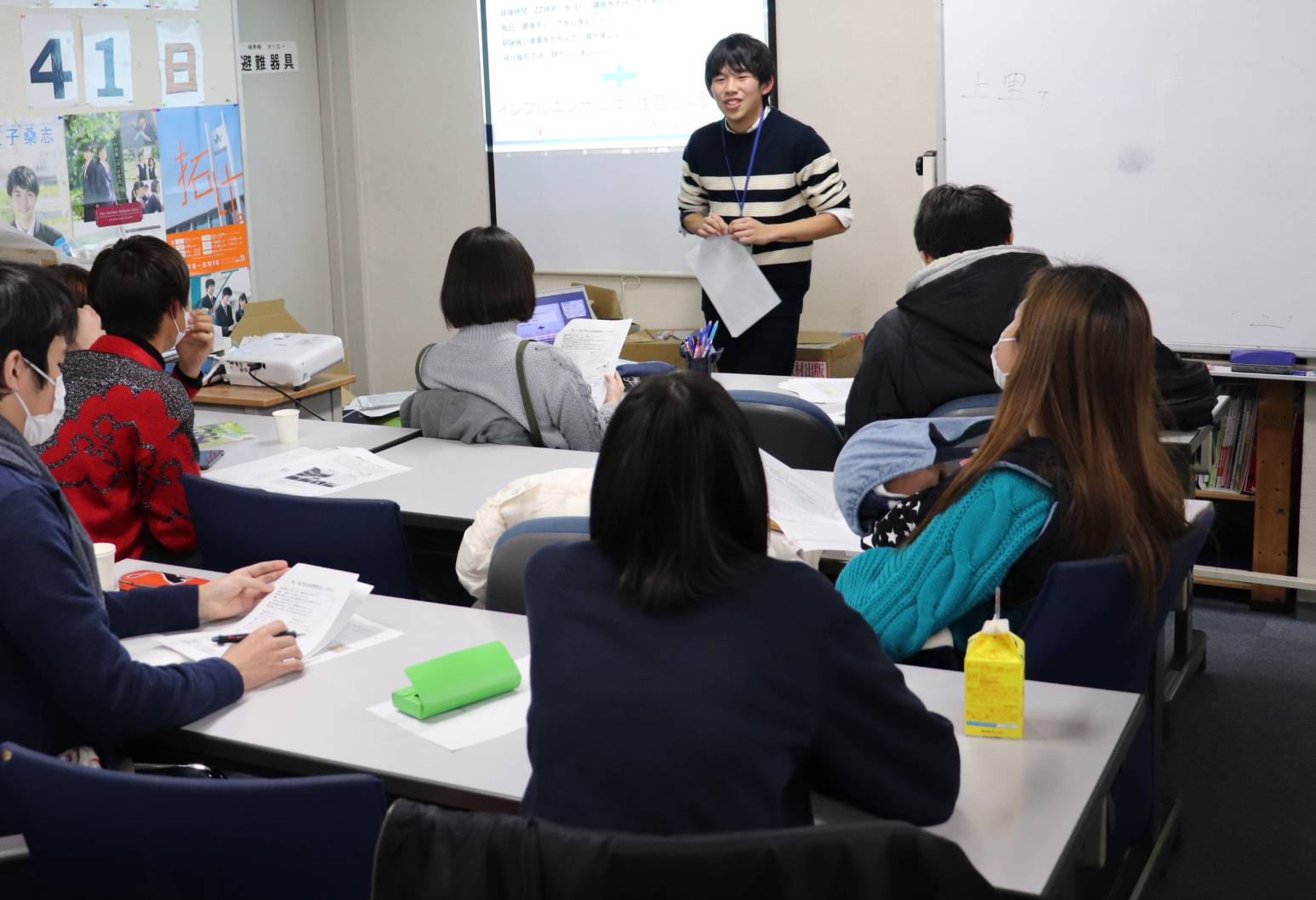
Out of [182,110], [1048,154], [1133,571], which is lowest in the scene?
[1133,571]

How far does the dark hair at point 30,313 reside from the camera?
1658mm

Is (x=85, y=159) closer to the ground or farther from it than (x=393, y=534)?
farther from it

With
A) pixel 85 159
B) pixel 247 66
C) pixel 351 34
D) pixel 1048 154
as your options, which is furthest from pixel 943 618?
pixel 351 34

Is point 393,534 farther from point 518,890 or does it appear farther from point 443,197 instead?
point 443,197

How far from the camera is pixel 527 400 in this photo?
3240 millimetres

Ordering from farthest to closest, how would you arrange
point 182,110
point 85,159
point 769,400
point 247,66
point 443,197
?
point 443,197 < point 247,66 < point 182,110 < point 85,159 < point 769,400

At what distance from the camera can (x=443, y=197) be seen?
6.09 meters

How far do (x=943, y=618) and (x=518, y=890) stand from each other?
39.5 inches

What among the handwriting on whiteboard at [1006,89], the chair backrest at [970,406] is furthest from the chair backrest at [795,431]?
the handwriting on whiteboard at [1006,89]

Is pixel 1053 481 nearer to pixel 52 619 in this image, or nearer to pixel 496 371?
pixel 52 619

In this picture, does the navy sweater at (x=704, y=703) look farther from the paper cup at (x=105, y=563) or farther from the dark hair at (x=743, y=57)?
the dark hair at (x=743, y=57)

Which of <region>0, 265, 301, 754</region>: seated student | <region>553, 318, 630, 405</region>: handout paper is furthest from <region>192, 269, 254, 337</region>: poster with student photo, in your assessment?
<region>0, 265, 301, 754</region>: seated student

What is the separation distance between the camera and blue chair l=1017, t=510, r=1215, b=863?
1.79 m

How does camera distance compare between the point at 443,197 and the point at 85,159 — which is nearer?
the point at 85,159
